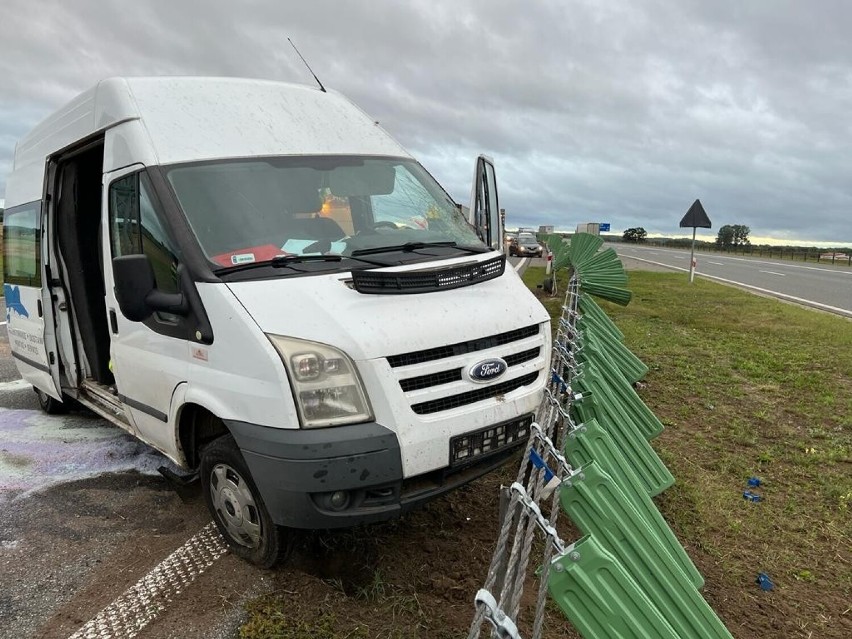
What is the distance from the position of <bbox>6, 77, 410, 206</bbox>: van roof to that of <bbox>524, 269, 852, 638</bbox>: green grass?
3214 millimetres

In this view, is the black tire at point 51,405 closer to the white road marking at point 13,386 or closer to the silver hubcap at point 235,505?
the white road marking at point 13,386

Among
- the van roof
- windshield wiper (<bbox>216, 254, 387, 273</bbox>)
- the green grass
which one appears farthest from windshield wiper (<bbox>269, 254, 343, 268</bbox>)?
the green grass

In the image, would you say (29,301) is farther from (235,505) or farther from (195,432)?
(235,505)

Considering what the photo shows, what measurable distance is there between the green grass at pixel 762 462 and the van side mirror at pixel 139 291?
3121mm

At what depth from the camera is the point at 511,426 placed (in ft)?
10.9

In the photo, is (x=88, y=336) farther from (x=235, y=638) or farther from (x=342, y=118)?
(x=235, y=638)

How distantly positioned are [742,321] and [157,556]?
10.7 m

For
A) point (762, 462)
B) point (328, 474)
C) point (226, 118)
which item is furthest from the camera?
point (762, 462)

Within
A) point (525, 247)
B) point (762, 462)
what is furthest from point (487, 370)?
point (525, 247)

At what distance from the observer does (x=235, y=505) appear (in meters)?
3.33

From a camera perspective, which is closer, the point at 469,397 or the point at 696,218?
the point at 469,397

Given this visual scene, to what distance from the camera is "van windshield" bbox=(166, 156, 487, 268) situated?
3342mm

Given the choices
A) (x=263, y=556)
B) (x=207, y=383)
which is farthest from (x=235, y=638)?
(x=207, y=383)

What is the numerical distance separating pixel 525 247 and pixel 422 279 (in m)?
35.5
